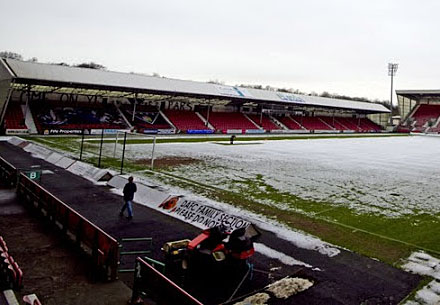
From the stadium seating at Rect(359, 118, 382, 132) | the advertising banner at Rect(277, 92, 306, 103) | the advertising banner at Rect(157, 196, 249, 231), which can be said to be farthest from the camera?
the stadium seating at Rect(359, 118, 382, 132)

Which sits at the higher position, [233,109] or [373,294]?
[233,109]

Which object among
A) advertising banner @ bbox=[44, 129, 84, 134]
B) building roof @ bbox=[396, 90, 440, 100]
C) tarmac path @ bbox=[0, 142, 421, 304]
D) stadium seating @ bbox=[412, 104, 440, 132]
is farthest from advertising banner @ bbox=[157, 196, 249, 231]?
stadium seating @ bbox=[412, 104, 440, 132]

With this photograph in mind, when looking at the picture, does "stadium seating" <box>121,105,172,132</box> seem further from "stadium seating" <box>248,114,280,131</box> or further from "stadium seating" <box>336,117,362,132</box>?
"stadium seating" <box>336,117,362,132</box>

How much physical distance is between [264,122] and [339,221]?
60.8m

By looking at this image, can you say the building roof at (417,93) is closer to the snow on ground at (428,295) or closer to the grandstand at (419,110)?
the grandstand at (419,110)

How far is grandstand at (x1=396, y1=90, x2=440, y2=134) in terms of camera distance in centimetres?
9257

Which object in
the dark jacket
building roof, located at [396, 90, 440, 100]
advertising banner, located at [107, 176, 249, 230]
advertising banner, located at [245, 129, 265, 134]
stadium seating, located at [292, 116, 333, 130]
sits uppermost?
Result: building roof, located at [396, 90, 440, 100]

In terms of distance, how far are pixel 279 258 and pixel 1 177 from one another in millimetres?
14582

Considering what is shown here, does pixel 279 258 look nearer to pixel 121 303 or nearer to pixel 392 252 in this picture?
pixel 392 252

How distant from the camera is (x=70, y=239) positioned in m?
9.76

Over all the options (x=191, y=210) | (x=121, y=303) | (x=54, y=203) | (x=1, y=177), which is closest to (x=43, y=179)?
(x=1, y=177)

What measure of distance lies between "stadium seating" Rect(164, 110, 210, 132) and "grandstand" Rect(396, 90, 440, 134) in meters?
63.2

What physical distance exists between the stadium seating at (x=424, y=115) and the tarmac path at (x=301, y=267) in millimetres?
97529

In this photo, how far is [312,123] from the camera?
82.9 metres
